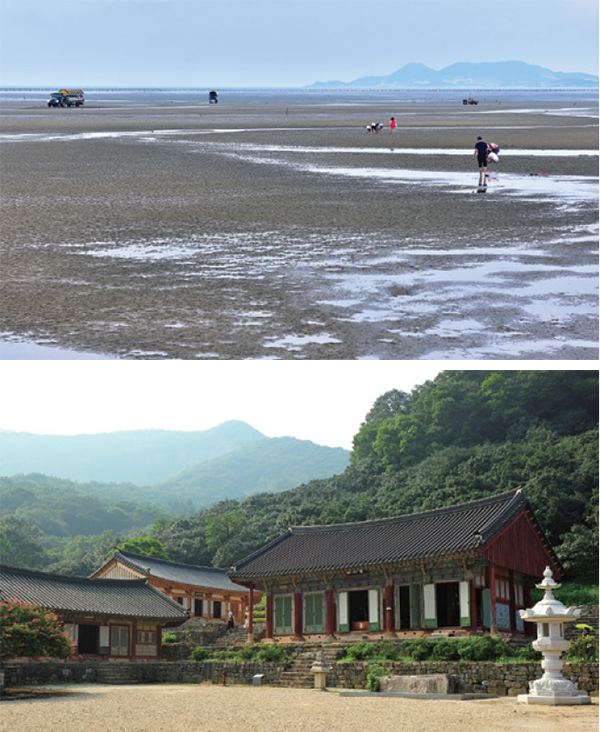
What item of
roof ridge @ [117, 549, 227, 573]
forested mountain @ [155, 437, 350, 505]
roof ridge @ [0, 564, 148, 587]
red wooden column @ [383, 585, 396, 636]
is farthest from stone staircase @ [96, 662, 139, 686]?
forested mountain @ [155, 437, 350, 505]

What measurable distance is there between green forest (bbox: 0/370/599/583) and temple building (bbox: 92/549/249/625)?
16.3ft

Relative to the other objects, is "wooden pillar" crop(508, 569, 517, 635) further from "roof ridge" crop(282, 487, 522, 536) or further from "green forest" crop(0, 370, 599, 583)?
"green forest" crop(0, 370, 599, 583)

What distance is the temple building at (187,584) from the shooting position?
104ft

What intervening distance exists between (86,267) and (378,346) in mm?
6296

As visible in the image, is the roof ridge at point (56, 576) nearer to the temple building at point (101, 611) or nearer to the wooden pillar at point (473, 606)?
the temple building at point (101, 611)

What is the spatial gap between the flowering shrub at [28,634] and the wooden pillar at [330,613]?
7778 mm

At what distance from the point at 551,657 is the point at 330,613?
9.32m

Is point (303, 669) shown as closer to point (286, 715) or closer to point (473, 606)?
point (473, 606)

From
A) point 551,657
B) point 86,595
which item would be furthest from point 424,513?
point 86,595

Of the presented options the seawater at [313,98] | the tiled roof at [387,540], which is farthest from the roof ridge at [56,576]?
the seawater at [313,98]

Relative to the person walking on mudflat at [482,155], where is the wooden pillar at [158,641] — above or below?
below

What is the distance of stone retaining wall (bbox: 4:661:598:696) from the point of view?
14930mm

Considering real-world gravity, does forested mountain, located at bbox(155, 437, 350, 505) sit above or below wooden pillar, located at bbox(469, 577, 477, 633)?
below

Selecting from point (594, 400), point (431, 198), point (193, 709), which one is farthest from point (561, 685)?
point (594, 400)
